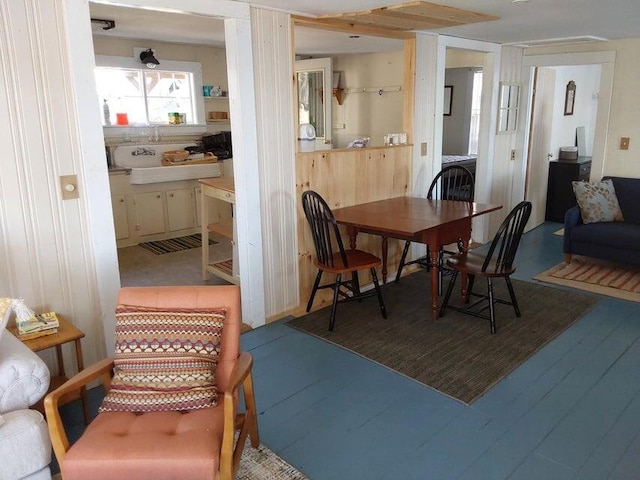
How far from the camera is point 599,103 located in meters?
5.04

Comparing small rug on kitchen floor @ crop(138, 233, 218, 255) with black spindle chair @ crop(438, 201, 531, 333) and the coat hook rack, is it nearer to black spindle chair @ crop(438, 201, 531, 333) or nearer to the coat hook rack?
the coat hook rack

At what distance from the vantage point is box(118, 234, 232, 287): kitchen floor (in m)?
4.47

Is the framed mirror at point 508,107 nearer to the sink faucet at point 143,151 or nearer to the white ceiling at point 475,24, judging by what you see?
the white ceiling at point 475,24

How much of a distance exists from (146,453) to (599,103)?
5.21 m

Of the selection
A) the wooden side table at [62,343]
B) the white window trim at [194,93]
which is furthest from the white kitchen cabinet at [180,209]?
the wooden side table at [62,343]

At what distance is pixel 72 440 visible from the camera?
2344 millimetres

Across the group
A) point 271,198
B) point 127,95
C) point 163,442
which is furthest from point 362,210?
point 127,95

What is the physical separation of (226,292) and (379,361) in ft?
4.07

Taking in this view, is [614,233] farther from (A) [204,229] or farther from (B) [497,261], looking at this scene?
(A) [204,229]

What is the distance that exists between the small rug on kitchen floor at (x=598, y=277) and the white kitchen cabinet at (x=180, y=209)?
3.82 meters

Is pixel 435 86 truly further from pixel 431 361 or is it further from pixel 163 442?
pixel 163 442

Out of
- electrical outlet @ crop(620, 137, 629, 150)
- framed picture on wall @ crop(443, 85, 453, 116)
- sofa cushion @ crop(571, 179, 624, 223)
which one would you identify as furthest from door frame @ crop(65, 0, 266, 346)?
framed picture on wall @ crop(443, 85, 453, 116)

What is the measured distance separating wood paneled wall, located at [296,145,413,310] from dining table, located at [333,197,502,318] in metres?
0.13

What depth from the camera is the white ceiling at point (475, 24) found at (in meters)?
3.15
